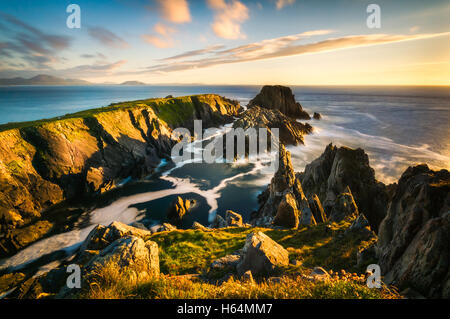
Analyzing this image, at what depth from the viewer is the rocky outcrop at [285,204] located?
906 inches

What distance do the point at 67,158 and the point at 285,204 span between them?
44.2 m

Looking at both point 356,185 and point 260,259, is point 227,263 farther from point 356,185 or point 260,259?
point 356,185

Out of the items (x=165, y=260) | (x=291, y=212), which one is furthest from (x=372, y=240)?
(x=165, y=260)

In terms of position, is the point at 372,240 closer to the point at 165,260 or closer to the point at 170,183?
the point at 165,260

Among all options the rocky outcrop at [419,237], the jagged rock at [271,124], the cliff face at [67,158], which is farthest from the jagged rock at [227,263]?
the jagged rock at [271,124]

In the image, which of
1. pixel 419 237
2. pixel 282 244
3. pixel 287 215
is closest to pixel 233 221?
pixel 287 215

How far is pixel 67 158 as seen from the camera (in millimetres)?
40938

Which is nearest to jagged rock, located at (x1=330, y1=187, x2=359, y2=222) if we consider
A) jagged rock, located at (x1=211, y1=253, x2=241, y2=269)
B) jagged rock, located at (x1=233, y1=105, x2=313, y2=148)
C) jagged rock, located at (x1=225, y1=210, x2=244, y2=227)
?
jagged rock, located at (x1=225, y1=210, x2=244, y2=227)

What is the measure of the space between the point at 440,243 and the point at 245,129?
6532cm

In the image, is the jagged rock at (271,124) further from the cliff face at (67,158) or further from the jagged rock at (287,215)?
the jagged rock at (287,215)

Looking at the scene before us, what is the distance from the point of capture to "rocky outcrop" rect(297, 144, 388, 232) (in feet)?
74.4

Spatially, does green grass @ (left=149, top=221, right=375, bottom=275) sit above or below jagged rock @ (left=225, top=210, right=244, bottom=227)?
above

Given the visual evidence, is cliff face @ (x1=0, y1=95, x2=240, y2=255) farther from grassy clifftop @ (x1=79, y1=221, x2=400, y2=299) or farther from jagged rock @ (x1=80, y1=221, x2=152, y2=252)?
grassy clifftop @ (x1=79, y1=221, x2=400, y2=299)

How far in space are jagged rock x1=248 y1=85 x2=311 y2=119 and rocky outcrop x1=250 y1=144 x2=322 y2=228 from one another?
3497 inches
